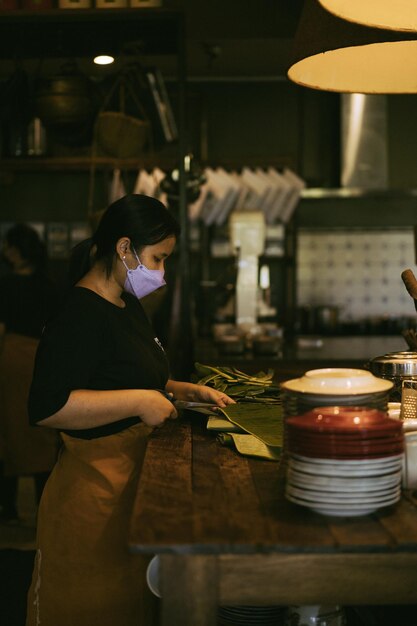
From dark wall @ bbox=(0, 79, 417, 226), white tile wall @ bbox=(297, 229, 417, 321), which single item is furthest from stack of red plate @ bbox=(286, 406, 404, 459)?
white tile wall @ bbox=(297, 229, 417, 321)

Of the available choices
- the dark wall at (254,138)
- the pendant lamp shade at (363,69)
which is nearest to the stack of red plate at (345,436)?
the pendant lamp shade at (363,69)

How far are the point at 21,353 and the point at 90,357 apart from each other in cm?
289

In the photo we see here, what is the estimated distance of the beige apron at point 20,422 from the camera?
5.14 metres

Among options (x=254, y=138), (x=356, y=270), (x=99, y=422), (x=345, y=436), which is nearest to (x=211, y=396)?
(x=99, y=422)

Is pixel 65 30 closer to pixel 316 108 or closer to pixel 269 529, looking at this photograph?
pixel 269 529

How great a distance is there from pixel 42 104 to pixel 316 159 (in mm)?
4340

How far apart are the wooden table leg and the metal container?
3.53 ft

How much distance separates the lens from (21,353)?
16.9ft

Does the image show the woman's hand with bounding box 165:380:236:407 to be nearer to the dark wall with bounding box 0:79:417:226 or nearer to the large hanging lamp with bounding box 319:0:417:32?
the large hanging lamp with bounding box 319:0:417:32

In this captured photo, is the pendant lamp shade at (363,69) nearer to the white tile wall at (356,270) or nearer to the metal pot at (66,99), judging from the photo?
the metal pot at (66,99)

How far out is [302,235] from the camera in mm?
8766

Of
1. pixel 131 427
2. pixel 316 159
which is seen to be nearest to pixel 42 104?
pixel 131 427

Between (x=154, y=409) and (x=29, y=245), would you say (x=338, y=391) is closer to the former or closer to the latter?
(x=154, y=409)

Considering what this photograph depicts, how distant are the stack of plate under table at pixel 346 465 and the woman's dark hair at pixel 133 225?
1016mm
